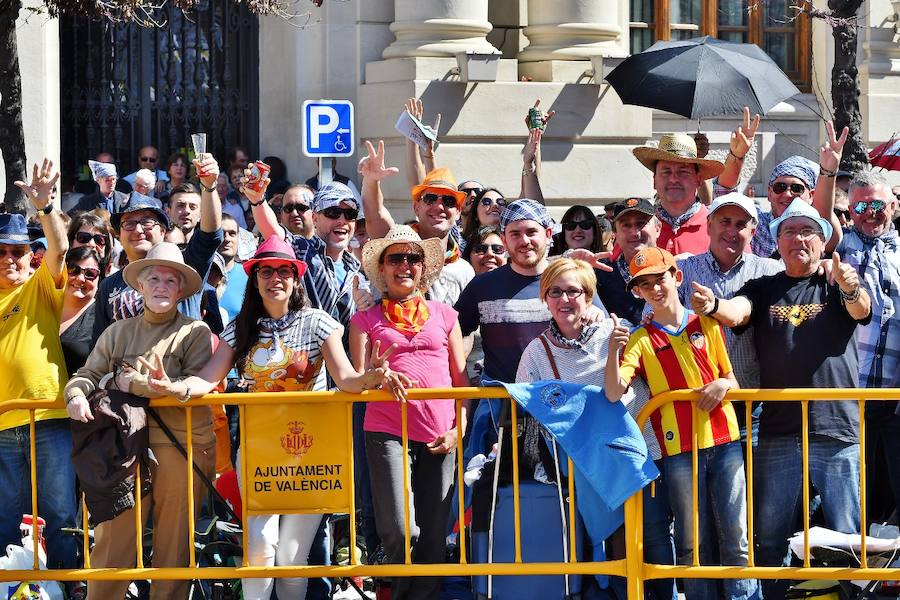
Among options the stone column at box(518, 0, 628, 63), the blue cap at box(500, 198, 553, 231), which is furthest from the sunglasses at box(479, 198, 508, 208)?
the stone column at box(518, 0, 628, 63)

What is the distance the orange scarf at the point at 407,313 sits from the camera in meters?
7.26

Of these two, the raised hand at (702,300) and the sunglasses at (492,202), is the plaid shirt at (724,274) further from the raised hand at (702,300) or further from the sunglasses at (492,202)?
the sunglasses at (492,202)

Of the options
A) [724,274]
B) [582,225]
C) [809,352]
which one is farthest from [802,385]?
[582,225]

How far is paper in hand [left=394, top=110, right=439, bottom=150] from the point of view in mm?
9775

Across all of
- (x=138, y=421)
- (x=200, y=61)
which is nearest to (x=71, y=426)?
(x=138, y=421)

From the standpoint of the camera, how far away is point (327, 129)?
1093 centimetres

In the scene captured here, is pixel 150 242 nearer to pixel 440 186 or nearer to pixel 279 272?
pixel 279 272

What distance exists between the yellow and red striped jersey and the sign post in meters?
4.46

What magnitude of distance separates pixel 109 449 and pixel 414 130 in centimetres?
378

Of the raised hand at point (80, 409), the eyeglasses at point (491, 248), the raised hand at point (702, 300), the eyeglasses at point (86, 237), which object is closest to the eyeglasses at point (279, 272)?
the raised hand at point (80, 409)

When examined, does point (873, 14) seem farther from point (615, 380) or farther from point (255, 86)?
point (615, 380)

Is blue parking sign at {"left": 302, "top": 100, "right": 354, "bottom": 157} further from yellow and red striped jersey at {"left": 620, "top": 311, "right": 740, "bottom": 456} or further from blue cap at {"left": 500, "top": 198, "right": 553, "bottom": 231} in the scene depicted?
yellow and red striped jersey at {"left": 620, "top": 311, "right": 740, "bottom": 456}

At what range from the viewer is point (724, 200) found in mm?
7605

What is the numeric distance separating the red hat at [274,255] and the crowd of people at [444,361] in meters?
0.01
